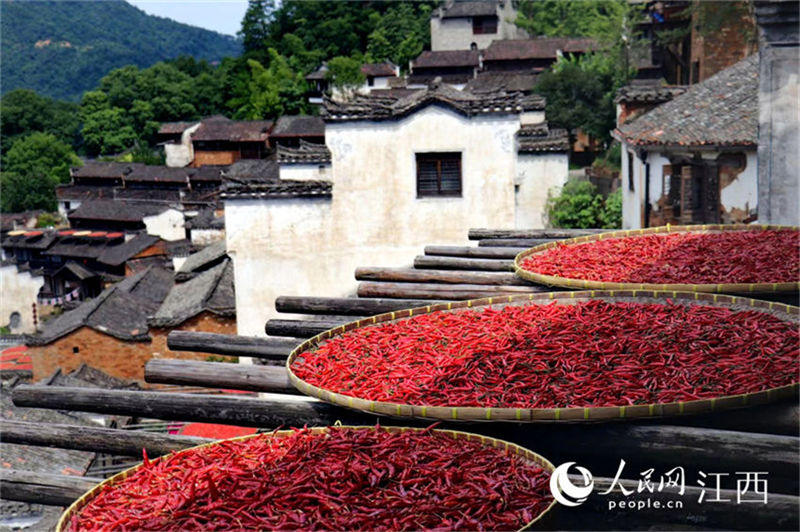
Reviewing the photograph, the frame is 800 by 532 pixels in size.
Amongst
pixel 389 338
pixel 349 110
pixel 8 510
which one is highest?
pixel 349 110

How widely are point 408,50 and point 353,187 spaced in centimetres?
5056

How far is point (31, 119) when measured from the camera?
77188 millimetres

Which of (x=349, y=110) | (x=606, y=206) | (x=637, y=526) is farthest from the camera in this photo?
(x=606, y=206)

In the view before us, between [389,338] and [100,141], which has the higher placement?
[100,141]

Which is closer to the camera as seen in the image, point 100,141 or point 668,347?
point 668,347

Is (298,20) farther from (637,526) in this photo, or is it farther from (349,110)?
(637,526)

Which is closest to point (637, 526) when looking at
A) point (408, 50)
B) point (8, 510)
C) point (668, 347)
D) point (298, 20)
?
point (668, 347)

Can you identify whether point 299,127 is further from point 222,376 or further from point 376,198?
point 222,376

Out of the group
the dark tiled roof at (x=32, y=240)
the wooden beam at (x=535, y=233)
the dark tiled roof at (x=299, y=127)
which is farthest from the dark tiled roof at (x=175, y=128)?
the wooden beam at (x=535, y=233)

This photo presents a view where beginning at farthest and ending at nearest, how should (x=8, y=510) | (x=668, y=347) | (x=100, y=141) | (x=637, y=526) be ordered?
1. (x=100, y=141)
2. (x=8, y=510)
3. (x=668, y=347)
4. (x=637, y=526)

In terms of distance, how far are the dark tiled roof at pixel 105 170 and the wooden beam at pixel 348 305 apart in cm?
5527

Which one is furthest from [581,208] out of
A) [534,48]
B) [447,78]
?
[534,48]

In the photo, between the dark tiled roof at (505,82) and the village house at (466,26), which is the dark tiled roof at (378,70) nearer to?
the dark tiled roof at (505,82)

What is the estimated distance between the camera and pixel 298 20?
70062 millimetres
